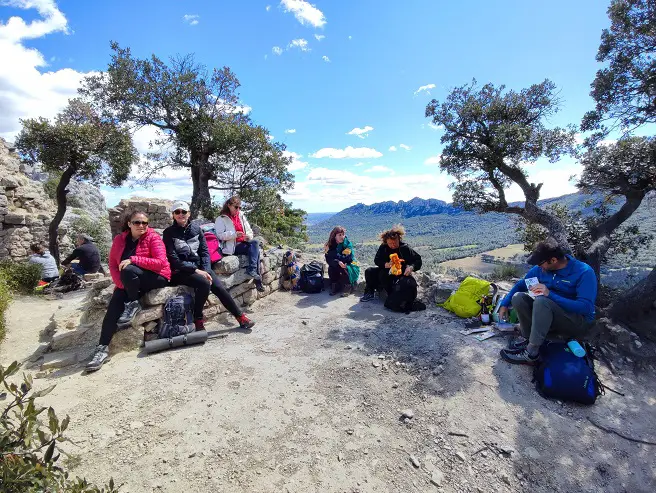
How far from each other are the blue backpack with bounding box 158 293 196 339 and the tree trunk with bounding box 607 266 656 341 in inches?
265

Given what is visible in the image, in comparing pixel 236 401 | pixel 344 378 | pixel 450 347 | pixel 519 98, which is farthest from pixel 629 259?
pixel 236 401

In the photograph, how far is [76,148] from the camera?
9.63 meters

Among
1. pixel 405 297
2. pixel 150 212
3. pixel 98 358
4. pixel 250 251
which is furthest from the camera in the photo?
pixel 150 212

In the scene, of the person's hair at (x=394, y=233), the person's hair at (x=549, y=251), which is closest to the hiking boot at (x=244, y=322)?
the person's hair at (x=394, y=233)

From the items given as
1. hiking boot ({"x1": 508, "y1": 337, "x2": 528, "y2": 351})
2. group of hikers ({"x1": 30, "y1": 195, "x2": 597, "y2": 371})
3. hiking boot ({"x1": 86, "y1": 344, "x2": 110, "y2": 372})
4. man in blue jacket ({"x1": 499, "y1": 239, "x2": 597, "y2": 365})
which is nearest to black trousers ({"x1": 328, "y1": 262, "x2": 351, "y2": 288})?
group of hikers ({"x1": 30, "y1": 195, "x2": 597, "y2": 371})

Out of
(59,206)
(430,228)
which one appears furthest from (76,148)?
(430,228)

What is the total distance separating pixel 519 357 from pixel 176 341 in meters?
4.57

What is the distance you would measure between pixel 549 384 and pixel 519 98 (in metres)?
7.02

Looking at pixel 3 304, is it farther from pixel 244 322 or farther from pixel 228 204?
pixel 244 322

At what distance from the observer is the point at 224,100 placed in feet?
39.7

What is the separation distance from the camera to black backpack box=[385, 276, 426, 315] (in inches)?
234

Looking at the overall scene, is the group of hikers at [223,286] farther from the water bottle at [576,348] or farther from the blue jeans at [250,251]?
the water bottle at [576,348]

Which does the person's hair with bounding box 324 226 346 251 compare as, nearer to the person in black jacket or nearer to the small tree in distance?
the person in black jacket

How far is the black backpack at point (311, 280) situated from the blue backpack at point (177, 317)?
9.65 feet
